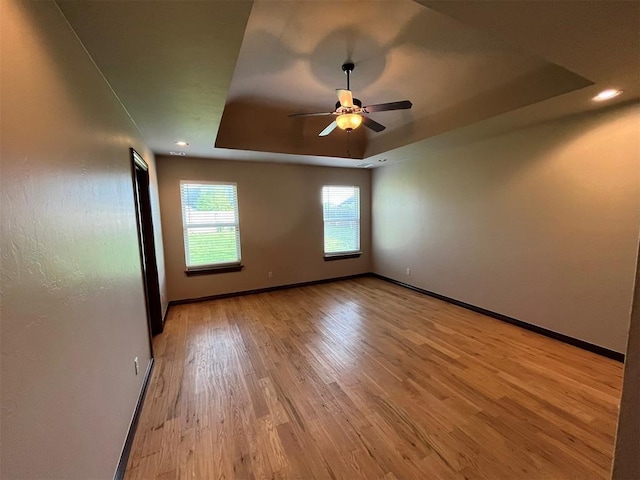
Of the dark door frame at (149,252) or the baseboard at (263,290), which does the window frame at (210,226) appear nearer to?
the baseboard at (263,290)

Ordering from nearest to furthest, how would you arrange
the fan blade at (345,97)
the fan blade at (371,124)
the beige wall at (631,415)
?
the beige wall at (631,415)
the fan blade at (345,97)
the fan blade at (371,124)

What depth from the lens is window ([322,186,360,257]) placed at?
545 cm

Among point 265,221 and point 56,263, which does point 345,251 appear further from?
point 56,263

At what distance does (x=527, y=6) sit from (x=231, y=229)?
4287mm

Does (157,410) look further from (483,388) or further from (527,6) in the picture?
(527,6)

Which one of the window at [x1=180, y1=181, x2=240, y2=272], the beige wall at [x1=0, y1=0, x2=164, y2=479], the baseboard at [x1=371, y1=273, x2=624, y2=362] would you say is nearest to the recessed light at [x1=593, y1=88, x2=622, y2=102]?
the baseboard at [x1=371, y1=273, x2=624, y2=362]

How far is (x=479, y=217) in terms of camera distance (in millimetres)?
3758

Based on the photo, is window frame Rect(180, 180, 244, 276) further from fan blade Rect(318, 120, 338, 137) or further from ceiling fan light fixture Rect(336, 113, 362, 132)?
ceiling fan light fixture Rect(336, 113, 362, 132)

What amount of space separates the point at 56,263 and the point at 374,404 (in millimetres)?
2141

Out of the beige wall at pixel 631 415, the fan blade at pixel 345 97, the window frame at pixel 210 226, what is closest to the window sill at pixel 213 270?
the window frame at pixel 210 226

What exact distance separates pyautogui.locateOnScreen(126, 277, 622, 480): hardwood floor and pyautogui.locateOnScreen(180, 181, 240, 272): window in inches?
50.0

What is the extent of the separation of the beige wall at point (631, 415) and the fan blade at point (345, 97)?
2.31 meters

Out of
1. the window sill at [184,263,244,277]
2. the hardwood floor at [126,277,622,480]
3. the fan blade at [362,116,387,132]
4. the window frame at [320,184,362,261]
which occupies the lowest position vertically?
the hardwood floor at [126,277,622,480]

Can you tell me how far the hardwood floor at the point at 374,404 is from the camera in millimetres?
1597
